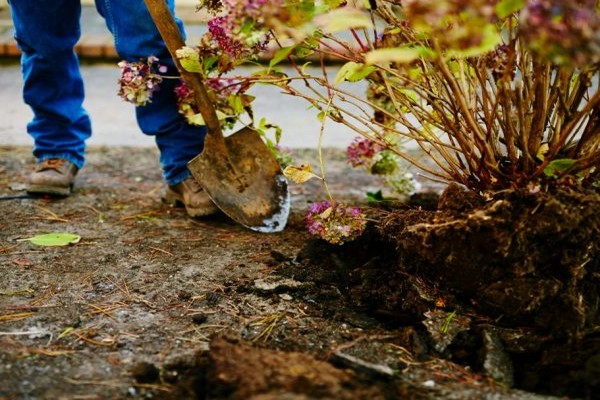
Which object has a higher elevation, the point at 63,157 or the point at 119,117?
the point at 119,117

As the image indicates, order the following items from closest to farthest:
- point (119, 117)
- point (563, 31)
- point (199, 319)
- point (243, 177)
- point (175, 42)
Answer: point (563, 31)
point (199, 319)
point (175, 42)
point (243, 177)
point (119, 117)

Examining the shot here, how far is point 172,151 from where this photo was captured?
2.54m

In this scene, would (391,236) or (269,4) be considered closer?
(269,4)

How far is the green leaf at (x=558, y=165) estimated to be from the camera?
160 centimetres

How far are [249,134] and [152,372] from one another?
1.17 m

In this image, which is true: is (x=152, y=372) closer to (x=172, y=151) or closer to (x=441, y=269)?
(x=441, y=269)

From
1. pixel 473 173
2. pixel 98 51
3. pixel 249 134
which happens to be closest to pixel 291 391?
pixel 473 173

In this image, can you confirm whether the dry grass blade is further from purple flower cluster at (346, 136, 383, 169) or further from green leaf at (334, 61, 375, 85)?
purple flower cluster at (346, 136, 383, 169)

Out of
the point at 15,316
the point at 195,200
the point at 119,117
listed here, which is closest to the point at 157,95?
the point at 195,200

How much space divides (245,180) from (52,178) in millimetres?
846

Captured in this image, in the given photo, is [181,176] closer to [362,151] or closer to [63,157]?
[63,157]

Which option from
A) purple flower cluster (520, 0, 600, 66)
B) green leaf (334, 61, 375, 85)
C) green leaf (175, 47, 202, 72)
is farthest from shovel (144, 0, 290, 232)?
purple flower cluster (520, 0, 600, 66)

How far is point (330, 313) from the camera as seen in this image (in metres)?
1.77

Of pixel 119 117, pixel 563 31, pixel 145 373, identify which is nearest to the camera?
pixel 563 31
